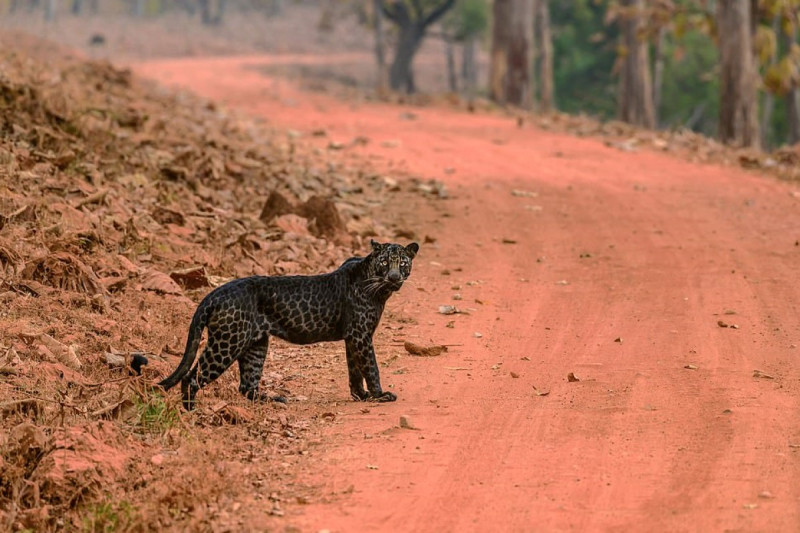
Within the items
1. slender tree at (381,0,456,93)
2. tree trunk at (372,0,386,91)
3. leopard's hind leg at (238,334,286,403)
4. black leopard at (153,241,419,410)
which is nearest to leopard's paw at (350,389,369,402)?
black leopard at (153,241,419,410)

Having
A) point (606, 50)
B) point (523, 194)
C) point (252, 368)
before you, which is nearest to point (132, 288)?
point (252, 368)

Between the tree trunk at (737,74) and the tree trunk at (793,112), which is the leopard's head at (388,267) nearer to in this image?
the tree trunk at (737,74)

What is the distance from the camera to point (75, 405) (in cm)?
767

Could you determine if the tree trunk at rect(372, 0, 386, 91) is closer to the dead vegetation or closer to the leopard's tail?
the dead vegetation

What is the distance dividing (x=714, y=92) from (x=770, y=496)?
1745 inches

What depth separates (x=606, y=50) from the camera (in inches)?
1913

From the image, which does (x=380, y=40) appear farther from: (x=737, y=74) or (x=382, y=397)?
(x=382, y=397)

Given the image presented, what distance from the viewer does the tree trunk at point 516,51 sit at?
2873 cm

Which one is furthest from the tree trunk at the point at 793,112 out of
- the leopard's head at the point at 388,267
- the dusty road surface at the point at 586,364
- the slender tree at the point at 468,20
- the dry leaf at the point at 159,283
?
the leopard's head at the point at 388,267

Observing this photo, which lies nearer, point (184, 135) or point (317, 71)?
point (184, 135)

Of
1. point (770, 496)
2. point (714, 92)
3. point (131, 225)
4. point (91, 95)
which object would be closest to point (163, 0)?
point (714, 92)

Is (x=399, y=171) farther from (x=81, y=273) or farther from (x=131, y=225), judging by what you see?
(x=81, y=273)

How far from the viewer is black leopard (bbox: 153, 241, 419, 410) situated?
7.87m

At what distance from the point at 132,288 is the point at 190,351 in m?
2.75
